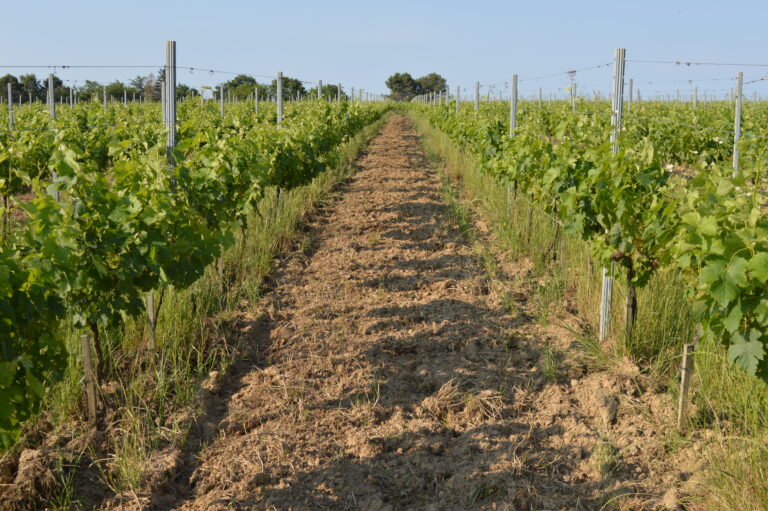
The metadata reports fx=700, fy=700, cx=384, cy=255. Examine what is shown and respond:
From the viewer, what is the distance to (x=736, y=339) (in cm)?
288

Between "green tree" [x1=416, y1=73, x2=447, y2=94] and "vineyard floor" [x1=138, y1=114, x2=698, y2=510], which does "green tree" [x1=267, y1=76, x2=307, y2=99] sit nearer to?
"vineyard floor" [x1=138, y1=114, x2=698, y2=510]

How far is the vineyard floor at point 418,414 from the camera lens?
3.30 meters

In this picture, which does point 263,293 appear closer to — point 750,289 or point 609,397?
point 609,397

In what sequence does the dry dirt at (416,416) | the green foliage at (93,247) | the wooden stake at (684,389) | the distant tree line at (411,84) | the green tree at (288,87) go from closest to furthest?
the green foliage at (93,247) → the dry dirt at (416,416) → the wooden stake at (684,389) → the green tree at (288,87) → the distant tree line at (411,84)

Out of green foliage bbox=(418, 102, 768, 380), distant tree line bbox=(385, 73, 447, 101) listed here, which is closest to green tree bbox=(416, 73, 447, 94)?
distant tree line bbox=(385, 73, 447, 101)

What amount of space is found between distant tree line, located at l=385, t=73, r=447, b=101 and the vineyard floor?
338 feet

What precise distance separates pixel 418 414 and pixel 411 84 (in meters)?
107

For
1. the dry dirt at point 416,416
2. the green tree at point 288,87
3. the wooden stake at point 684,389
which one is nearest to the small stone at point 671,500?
the dry dirt at point 416,416

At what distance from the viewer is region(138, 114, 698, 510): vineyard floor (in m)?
3.30

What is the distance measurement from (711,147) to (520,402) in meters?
9.11

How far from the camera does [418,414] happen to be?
13.1 feet

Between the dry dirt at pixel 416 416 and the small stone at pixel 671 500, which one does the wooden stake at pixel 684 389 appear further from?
the small stone at pixel 671 500

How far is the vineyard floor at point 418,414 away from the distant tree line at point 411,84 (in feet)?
338

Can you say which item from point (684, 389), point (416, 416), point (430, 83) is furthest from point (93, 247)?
point (430, 83)
